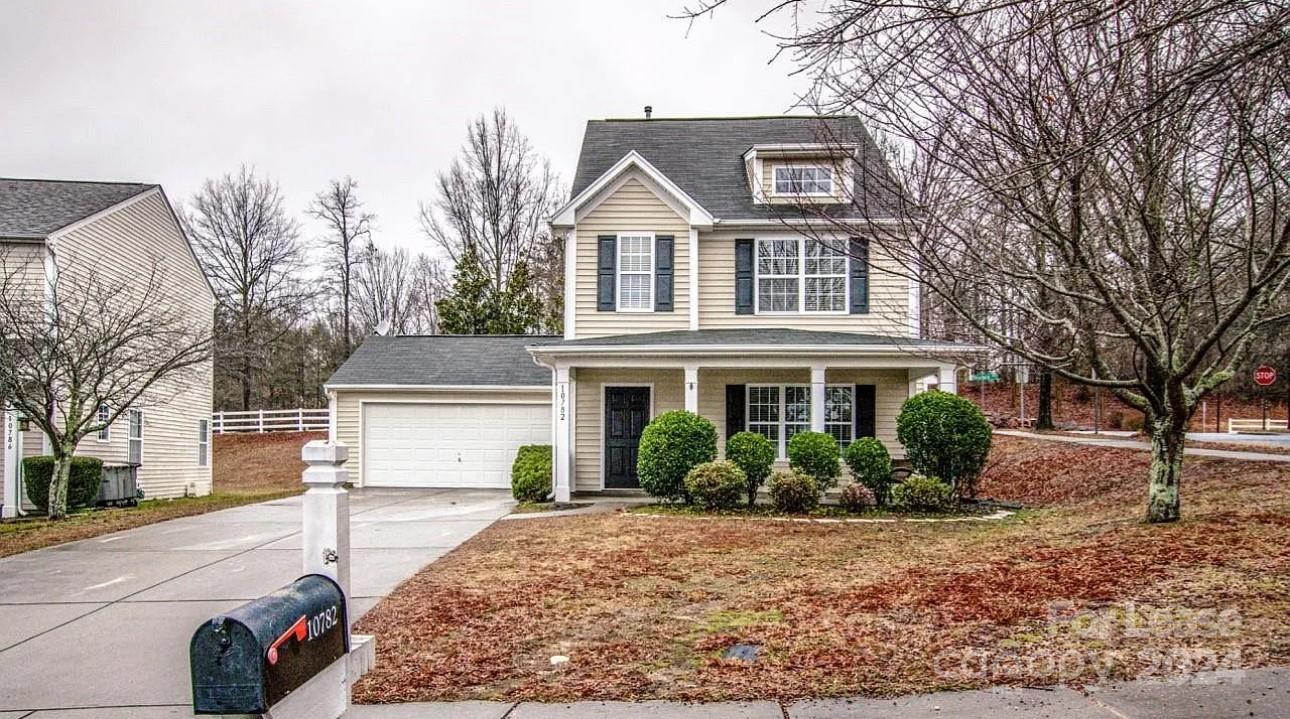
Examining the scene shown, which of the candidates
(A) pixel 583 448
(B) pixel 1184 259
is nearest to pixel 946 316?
(B) pixel 1184 259

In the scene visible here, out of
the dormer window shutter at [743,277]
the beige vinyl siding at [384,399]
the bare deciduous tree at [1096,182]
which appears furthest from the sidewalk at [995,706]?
the beige vinyl siding at [384,399]

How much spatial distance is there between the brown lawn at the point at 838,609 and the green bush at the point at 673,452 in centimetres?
292

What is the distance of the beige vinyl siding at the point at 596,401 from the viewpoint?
16266 mm

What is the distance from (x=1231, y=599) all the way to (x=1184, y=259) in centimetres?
322

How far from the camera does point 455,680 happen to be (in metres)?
5.12

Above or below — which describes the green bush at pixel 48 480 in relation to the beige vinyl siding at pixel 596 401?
below

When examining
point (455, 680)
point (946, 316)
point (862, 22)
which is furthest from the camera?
point (946, 316)

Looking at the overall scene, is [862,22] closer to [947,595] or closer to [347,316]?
[947,595]

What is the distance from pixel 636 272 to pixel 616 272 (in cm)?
36

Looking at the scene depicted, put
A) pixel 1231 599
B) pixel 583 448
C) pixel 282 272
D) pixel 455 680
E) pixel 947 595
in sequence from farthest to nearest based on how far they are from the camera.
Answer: pixel 282 272 → pixel 583 448 → pixel 947 595 → pixel 1231 599 → pixel 455 680

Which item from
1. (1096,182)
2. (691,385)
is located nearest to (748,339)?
(691,385)

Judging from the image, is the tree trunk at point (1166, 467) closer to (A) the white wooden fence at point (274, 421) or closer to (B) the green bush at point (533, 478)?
(B) the green bush at point (533, 478)

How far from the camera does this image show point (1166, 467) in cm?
909

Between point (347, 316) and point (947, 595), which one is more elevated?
point (347, 316)
